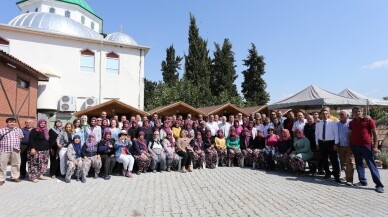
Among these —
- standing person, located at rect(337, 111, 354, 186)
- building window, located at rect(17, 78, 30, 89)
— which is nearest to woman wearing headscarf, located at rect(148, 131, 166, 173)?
standing person, located at rect(337, 111, 354, 186)

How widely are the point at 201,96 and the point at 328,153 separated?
27155 mm

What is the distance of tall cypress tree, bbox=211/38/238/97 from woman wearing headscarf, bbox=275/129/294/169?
2815 cm

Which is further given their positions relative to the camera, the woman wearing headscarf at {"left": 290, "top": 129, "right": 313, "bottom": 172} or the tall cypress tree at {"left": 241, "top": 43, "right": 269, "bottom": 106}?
A: the tall cypress tree at {"left": 241, "top": 43, "right": 269, "bottom": 106}

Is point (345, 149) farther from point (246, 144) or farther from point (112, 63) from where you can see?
point (112, 63)

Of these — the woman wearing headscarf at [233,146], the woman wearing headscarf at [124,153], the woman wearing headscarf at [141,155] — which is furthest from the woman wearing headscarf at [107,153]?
the woman wearing headscarf at [233,146]

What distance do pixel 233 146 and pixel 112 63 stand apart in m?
16.1

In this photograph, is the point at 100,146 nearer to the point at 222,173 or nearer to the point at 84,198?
the point at 84,198

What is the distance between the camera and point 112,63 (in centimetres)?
2378

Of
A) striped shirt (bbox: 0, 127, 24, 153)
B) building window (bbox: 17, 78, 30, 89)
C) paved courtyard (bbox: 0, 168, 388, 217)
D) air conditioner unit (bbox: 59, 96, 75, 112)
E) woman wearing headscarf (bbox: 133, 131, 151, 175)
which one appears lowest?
paved courtyard (bbox: 0, 168, 388, 217)

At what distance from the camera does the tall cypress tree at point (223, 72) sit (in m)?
38.0

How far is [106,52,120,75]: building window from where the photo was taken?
2359 centimetres

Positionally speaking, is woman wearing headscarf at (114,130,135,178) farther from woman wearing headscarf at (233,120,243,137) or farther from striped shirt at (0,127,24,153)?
woman wearing headscarf at (233,120,243,137)

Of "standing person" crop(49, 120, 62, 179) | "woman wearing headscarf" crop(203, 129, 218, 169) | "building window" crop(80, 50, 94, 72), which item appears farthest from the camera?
"building window" crop(80, 50, 94, 72)

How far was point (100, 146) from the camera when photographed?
869cm
